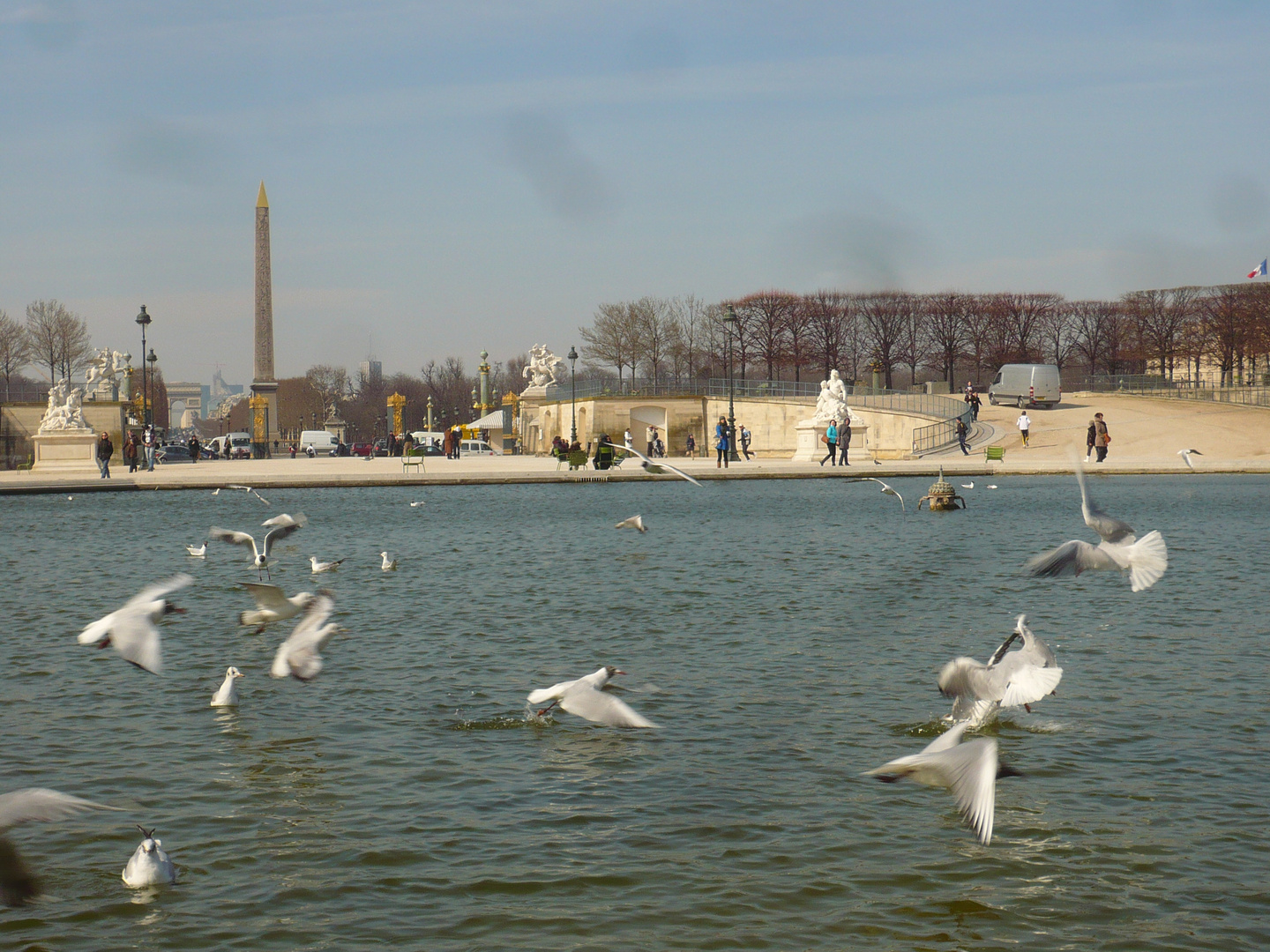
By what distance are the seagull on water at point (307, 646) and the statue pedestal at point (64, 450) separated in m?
46.1

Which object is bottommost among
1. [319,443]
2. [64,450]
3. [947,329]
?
[319,443]

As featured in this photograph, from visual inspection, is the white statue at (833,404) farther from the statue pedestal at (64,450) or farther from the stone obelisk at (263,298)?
the stone obelisk at (263,298)

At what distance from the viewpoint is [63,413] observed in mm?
52656

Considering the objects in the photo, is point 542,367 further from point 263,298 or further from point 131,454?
point 131,454

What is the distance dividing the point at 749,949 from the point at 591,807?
2.01m

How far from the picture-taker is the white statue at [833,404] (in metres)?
49.0

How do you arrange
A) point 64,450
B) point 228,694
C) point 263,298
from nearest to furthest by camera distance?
point 228,694 → point 64,450 → point 263,298

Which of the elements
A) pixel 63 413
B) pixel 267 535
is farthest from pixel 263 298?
pixel 267 535

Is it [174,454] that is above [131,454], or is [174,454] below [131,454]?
below

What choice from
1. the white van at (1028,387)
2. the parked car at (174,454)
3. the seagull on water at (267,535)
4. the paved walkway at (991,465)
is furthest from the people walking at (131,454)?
the white van at (1028,387)

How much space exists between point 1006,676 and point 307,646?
4800 mm

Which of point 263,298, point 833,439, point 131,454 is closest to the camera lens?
point 833,439

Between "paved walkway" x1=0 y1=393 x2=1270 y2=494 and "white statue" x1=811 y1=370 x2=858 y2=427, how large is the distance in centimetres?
199

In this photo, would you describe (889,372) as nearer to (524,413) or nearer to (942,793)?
(524,413)
